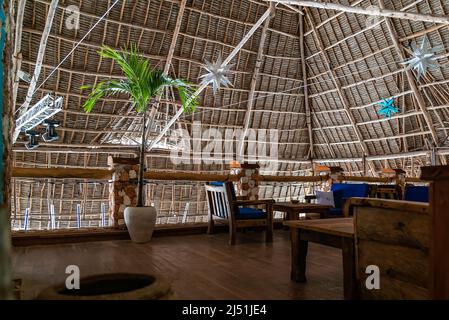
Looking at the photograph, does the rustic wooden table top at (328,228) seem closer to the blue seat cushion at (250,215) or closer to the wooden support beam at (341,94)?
the blue seat cushion at (250,215)

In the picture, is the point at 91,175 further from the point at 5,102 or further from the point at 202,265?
the point at 5,102

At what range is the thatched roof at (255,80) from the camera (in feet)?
26.1

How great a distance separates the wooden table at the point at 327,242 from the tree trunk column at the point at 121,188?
2.53 metres

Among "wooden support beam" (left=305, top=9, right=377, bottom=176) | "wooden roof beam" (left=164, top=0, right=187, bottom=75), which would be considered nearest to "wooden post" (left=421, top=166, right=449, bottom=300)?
"wooden roof beam" (left=164, top=0, right=187, bottom=75)

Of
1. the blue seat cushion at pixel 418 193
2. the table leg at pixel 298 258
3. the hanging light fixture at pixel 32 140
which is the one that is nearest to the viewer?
the table leg at pixel 298 258

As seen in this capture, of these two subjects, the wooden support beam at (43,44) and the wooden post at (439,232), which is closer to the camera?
the wooden post at (439,232)

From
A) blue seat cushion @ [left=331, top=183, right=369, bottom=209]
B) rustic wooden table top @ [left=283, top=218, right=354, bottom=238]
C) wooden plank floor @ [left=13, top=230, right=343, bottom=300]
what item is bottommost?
wooden plank floor @ [left=13, top=230, right=343, bottom=300]

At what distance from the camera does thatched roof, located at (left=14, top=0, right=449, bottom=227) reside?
796cm

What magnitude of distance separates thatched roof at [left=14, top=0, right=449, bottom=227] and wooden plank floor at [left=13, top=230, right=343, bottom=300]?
5756 millimetres

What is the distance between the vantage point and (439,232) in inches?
55.9

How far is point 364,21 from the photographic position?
891 cm

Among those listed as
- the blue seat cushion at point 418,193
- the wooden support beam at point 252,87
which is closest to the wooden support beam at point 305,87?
the wooden support beam at point 252,87

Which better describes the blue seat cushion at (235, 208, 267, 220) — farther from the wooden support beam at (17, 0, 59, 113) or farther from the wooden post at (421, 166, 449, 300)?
the wooden support beam at (17, 0, 59, 113)

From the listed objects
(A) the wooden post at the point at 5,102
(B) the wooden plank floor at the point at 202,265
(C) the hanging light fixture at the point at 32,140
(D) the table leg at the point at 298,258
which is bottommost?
(B) the wooden plank floor at the point at 202,265
